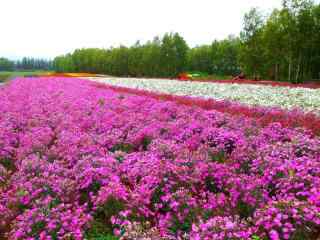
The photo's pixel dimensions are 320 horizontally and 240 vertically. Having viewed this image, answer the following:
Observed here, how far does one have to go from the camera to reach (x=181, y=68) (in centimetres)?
5641

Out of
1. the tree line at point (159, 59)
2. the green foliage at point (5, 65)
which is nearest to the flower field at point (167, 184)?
the tree line at point (159, 59)

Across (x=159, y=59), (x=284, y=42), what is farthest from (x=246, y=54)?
(x=159, y=59)

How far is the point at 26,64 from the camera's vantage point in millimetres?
134375

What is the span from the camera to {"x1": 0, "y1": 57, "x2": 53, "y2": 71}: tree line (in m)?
122

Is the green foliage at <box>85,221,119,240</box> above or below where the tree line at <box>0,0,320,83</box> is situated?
below

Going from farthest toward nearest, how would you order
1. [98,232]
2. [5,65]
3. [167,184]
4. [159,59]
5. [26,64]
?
[26,64] < [5,65] < [159,59] < [167,184] < [98,232]

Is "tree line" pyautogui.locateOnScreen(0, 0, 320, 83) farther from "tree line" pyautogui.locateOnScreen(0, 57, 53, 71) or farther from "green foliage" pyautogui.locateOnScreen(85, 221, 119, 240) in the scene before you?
"tree line" pyautogui.locateOnScreen(0, 57, 53, 71)

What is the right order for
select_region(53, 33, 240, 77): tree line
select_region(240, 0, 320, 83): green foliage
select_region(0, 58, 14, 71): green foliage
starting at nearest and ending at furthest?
select_region(240, 0, 320, 83): green foliage
select_region(53, 33, 240, 77): tree line
select_region(0, 58, 14, 71): green foliage

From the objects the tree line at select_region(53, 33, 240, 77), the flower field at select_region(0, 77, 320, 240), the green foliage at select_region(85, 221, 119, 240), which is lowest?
the green foliage at select_region(85, 221, 119, 240)

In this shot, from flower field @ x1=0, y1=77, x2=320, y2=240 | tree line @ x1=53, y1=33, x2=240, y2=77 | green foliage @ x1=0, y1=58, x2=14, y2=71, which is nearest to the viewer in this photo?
flower field @ x1=0, y1=77, x2=320, y2=240

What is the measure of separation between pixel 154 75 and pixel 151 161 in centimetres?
5233

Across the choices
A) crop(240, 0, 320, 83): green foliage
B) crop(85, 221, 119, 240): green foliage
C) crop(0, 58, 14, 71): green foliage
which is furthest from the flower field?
crop(0, 58, 14, 71): green foliage

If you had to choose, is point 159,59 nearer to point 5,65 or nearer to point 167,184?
point 167,184

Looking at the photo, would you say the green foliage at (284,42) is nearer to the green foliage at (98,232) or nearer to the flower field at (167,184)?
the flower field at (167,184)
